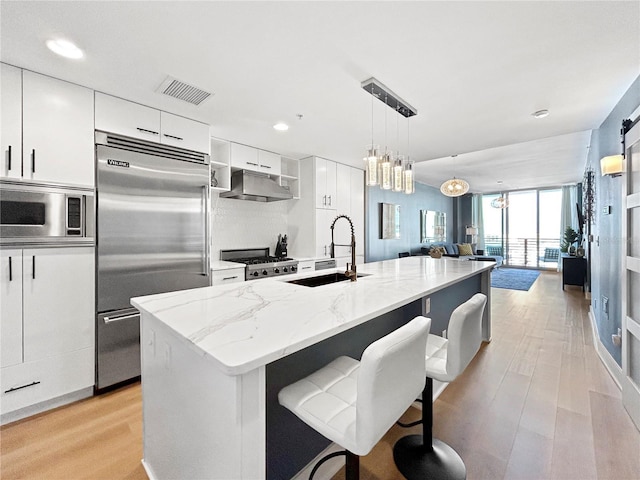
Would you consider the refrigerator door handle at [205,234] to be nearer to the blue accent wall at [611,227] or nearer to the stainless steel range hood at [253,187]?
the stainless steel range hood at [253,187]

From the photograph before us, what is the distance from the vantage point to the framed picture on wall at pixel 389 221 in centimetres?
558

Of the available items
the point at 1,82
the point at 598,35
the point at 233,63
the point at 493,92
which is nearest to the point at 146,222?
the point at 1,82

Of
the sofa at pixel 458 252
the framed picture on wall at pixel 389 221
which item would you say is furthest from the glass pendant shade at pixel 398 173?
the sofa at pixel 458 252

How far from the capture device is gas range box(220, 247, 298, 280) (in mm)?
3400

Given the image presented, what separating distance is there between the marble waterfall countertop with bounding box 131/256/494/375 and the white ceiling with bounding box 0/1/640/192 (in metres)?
1.49

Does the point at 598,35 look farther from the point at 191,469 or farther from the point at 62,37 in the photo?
the point at 62,37

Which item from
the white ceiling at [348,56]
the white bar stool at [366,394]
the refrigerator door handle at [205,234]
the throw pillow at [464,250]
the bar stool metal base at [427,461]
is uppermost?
the white ceiling at [348,56]

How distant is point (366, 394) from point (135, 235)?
2.39 metres

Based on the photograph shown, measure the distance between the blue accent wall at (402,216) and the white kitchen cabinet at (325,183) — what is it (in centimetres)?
96

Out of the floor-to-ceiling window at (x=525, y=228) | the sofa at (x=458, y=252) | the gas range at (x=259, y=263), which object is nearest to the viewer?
the gas range at (x=259, y=263)

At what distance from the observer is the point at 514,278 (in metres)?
7.61

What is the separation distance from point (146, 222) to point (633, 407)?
3.94 meters

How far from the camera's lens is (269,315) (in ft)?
4.09

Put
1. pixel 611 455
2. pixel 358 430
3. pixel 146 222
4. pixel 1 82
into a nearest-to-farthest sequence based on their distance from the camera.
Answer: pixel 358 430 → pixel 611 455 → pixel 1 82 → pixel 146 222
